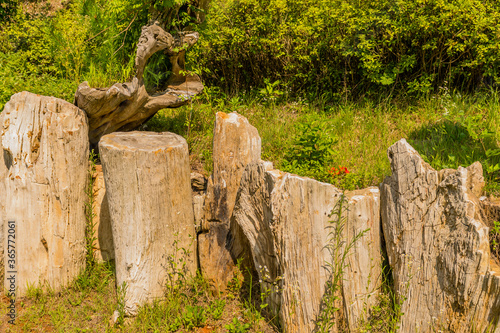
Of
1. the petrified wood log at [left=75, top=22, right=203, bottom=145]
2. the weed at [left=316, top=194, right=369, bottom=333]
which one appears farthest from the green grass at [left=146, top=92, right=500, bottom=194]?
the weed at [left=316, top=194, right=369, bottom=333]

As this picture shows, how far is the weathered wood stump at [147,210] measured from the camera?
3250 mm

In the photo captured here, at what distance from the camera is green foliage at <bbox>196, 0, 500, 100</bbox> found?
5.10 m

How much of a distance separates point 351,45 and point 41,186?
403cm

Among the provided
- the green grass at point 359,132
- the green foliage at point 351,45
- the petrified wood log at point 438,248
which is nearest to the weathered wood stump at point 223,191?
the green grass at point 359,132

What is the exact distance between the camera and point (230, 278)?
3619 millimetres

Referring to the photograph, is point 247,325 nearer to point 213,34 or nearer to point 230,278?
point 230,278

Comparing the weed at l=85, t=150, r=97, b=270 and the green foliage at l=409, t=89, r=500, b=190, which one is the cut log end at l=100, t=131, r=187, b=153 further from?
the green foliage at l=409, t=89, r=500, b=190

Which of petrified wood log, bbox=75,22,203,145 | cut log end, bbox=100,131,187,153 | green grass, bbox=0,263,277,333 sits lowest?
green grass, bbox=0,263,277,333

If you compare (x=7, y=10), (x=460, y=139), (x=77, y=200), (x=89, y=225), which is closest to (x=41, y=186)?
(x=77, y=200)

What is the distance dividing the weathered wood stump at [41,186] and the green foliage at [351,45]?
89.5 inches

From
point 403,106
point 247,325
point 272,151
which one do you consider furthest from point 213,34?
point 247,325

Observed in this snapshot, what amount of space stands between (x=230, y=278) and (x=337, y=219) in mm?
1176

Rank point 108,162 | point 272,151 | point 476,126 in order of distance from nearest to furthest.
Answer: point 108,162 < point 476,126 < point 272,151

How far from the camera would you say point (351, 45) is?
5.46 m
